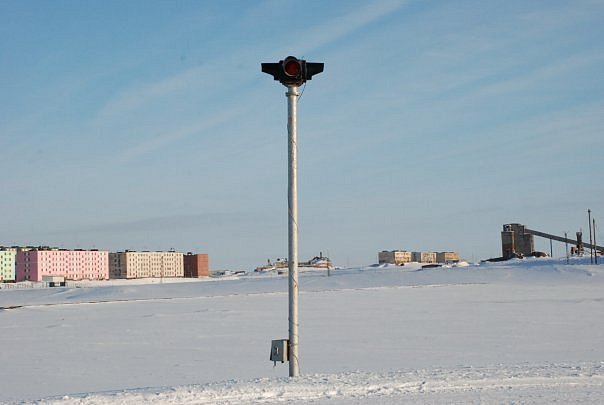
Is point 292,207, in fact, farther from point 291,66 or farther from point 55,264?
point 55,264

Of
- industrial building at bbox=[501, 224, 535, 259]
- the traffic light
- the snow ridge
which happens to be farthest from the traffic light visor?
industrial building at bbox=[501, 224, 535, 259]

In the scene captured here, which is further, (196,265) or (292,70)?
(196,265)

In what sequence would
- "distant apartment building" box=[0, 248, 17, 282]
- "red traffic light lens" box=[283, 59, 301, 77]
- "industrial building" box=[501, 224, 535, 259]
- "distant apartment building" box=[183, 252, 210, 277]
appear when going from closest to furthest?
"red traffic light lens" box=[283, 59, 301, 77], "industrial building" box=[501, 224, 535, 259], "distant apartment building" box=[0, 248, 17, 282], "distant apartment building" box=[183, 252, 210, 277]

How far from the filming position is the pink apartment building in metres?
165

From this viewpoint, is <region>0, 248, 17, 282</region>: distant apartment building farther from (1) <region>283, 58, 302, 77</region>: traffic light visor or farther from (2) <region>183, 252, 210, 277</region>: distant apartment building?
(1) <region>283, 58, 302, 77</region>: traffic light visor

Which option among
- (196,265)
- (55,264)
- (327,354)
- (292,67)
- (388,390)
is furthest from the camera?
(196,265)

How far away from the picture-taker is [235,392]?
318 inches

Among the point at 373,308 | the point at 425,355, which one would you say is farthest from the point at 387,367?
the point at 373,308

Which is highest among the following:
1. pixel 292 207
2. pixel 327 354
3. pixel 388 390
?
pixel 292 207

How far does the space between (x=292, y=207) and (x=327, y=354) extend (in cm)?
600

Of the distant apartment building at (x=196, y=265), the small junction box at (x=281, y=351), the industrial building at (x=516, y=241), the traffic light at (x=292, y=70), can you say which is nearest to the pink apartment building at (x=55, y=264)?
the distant apartment building at (x=196, y=265)

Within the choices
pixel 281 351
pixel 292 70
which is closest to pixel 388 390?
pixel 281 351

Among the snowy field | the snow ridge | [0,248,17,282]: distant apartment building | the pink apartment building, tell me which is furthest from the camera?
the pink apartment building

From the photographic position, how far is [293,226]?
374 inches
